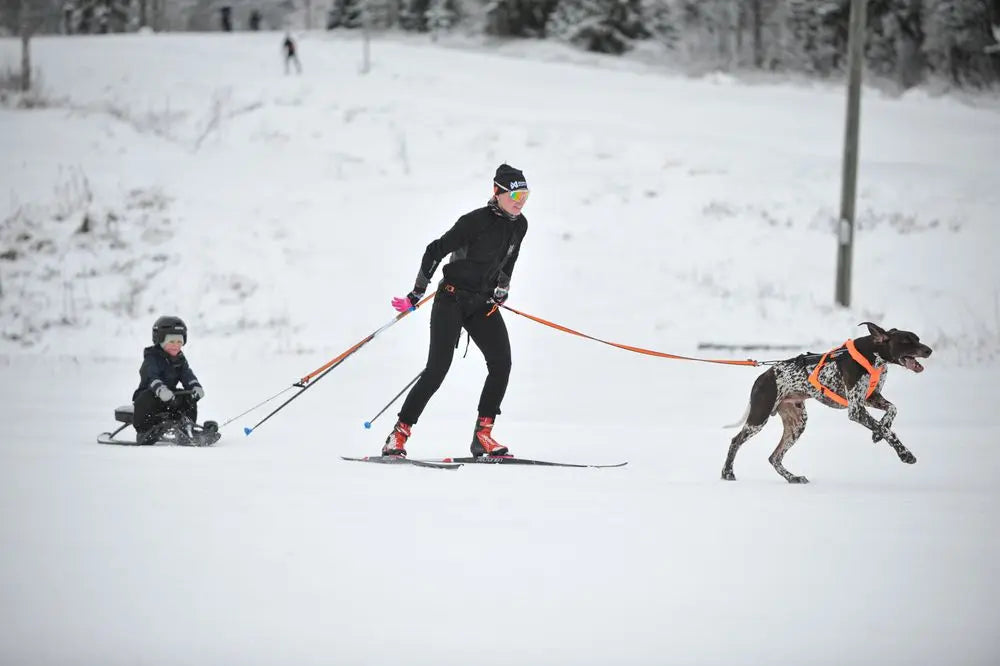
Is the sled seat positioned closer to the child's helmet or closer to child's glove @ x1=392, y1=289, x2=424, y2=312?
the child's helmet

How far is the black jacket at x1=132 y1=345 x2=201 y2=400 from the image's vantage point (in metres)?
7.46

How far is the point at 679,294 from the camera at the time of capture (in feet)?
52.7

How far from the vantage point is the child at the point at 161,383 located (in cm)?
748

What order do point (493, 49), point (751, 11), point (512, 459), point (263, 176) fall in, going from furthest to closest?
1. point (751, 11)
2. point (493, 49)
3. point (263, 176)
4. point (512, 459)

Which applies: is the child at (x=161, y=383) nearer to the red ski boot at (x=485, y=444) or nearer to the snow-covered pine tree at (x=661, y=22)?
the red ski boot at (x=485, y=444)

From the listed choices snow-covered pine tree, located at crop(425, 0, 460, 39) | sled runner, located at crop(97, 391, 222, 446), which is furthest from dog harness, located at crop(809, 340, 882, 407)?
snow-covered pine tree, located at crop(425, 0, 460, 39)

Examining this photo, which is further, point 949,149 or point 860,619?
point 949,149

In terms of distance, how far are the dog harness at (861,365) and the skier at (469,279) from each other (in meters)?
2.22

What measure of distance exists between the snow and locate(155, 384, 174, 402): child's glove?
1.77 ft

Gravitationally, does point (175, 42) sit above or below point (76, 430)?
above

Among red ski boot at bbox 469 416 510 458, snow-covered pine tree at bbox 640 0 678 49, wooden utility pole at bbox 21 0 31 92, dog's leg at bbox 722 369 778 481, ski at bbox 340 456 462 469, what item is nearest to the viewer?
dog's leg at bbox 722 369 778 481

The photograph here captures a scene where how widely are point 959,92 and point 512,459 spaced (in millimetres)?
32410

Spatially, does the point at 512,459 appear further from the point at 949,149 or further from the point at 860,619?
the point at 949,149

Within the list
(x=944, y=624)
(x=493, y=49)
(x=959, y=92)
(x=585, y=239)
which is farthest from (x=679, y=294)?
(x=493, y=49)
